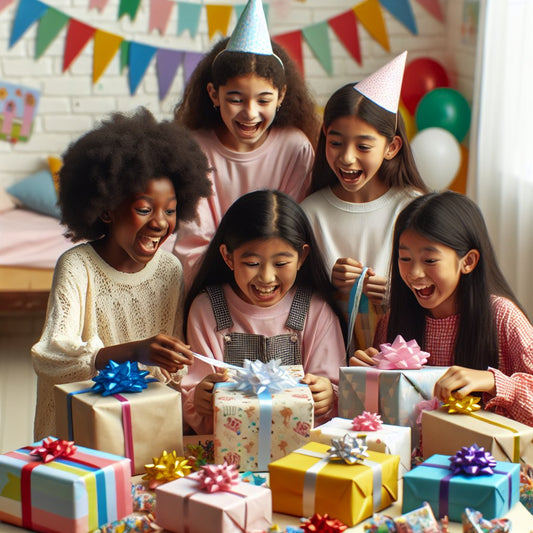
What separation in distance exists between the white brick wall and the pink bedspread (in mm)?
655

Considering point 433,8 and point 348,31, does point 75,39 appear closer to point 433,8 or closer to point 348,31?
point 348,31

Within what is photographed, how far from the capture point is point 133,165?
1.68m

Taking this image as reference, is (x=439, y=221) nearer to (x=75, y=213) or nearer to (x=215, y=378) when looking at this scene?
(x=215, y=378)

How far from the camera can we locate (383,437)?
1.32 metres

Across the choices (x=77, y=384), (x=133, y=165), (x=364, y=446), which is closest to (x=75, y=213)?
(x=133, y=165)

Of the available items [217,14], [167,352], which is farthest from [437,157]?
[167,352]

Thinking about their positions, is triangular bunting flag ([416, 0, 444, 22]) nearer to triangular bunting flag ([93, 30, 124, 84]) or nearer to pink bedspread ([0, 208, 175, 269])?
triangular bunting flag ([93, 30, 124, 84])

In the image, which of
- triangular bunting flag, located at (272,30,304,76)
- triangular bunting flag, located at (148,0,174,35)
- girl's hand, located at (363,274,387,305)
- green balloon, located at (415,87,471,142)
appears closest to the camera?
girl's hand, located at (363,274,387,305)

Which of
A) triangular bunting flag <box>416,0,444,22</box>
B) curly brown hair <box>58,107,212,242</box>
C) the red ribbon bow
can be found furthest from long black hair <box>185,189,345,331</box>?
triangular bunting flag <box>416,0,444,22</box>

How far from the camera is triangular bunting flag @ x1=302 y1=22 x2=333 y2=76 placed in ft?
16.3

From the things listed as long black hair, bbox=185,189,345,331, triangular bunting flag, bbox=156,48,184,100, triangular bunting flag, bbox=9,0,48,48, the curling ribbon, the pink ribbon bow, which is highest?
triangular bunting flag, bbox=9,0,48,48

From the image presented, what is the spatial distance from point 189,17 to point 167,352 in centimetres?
371

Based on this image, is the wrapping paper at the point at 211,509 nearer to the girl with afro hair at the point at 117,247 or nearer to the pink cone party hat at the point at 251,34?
the girl with afro hair at the point at 117,247

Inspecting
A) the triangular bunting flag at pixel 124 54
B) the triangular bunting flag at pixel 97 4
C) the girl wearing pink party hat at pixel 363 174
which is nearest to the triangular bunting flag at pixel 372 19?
the triangular bunting flag at pixel 124 54
